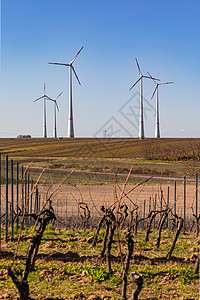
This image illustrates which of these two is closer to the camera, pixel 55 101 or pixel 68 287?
pixel 68 287

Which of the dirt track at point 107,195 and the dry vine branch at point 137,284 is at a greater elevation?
the dry vine branch at point 137,284

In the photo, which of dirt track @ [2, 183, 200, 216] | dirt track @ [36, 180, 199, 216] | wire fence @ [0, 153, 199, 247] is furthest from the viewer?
dirt track @ [2, 183, 200, 216]

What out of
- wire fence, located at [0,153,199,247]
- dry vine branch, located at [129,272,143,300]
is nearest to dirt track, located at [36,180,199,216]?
wire fence, located at [0,153,199,247]

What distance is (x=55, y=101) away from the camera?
84.1m

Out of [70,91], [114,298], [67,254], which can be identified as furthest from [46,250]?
[70,91]

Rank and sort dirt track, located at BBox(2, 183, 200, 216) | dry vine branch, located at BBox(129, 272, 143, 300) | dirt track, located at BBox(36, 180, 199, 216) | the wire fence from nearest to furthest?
1. dry vine branch, located at BBox(129, 272, 143, 300)
2. the wire fence
3. dirt track, located at BBox(36, 180, 199, 216)
4. dirt track, located at BBox(2, 183, 200, 216)

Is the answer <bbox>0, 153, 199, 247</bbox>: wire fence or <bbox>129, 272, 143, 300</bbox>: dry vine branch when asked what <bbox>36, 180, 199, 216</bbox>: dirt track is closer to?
<bbox>0, 153, 199, 247</bbox>: wire fence

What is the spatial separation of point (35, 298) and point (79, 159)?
53339mm

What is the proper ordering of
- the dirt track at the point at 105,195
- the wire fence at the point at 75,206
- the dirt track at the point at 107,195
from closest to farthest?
1. the wire fence at the point at 75,206
2. the dirt track at the point at 107,195
3. the dirt track at the point at 105,195

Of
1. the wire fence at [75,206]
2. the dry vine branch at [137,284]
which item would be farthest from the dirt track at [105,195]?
the dry vine branch at [137,284]

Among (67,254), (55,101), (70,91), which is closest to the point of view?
(67,254)

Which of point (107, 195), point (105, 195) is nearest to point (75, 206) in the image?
point (105, 195)

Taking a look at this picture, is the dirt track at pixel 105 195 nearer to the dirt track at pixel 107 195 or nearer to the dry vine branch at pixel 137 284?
the dirt track at pixel 107 195

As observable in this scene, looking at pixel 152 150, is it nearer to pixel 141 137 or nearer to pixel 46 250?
pixel 141 137
